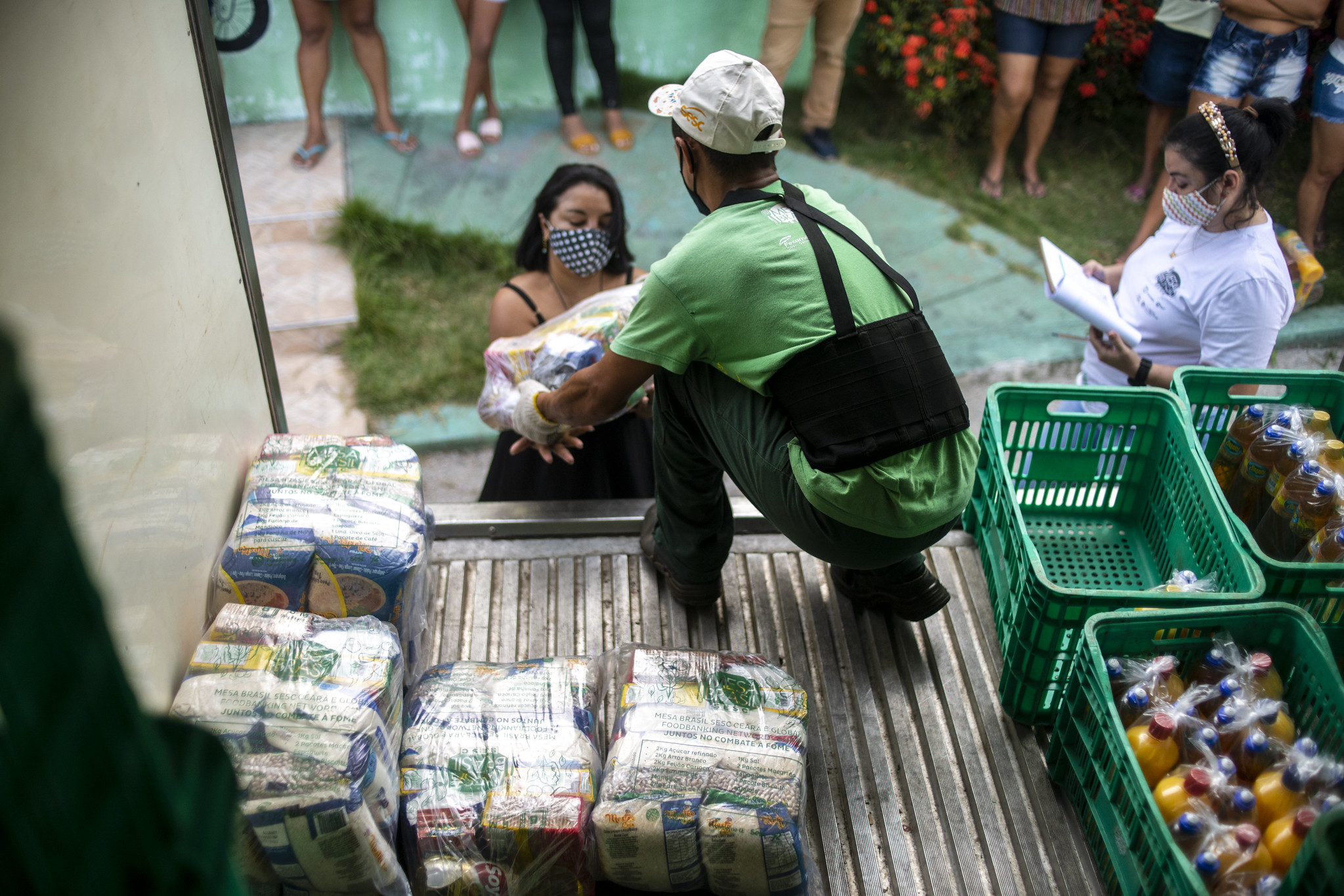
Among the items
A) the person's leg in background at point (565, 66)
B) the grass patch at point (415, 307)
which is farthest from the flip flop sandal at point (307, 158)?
the person's leg in background at point (565, 66)

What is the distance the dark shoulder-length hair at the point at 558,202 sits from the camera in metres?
2.91

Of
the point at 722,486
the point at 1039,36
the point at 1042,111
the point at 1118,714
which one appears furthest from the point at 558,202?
the point at 1042,111

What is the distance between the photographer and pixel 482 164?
19.0 ft

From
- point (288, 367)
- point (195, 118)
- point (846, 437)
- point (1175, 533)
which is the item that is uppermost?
point (195, 118)

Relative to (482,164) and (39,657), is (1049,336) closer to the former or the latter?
(482,164)

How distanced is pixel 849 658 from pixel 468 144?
4.45 meters

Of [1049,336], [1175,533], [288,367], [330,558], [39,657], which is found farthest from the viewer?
[1049,336]

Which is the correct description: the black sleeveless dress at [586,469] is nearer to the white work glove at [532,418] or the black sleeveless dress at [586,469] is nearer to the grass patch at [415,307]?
the white work glove at [532,418]

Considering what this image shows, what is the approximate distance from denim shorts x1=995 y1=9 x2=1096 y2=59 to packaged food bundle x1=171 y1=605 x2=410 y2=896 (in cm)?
475

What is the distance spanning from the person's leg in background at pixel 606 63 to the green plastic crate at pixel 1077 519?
3819 millimetres

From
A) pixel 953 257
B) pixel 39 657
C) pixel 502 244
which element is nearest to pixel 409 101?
pixel 502 244

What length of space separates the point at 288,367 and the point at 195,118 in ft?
9.62

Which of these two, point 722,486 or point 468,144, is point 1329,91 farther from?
point 468,144

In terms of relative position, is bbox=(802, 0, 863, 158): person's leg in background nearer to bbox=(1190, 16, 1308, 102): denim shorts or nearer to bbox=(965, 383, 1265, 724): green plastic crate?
bbox=(1190, 16, 1308, 102): denim shorts
